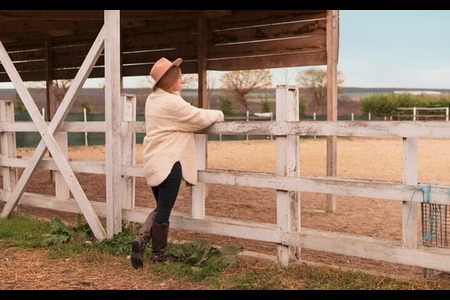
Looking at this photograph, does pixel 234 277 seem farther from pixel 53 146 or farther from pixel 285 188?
pixel 53 146

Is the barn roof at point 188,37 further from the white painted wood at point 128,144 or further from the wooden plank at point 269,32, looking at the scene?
the white painted wood at point 128,144

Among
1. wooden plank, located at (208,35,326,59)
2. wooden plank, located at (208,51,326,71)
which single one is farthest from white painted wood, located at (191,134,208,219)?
wooden plank, located at (208,35,326,59)

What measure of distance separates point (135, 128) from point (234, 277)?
6.70ft

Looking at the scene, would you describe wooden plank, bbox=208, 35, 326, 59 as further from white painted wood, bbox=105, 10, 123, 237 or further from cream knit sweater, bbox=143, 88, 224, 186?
cream knit sweater, bbox=143, 88, 224, 186

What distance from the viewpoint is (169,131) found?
17.0 ft

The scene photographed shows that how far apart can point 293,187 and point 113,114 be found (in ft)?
7.02

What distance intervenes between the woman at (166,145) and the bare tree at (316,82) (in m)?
62.0

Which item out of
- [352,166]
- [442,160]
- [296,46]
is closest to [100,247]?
[296,46]

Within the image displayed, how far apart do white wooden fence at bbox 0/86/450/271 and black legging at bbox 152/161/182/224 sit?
395mm

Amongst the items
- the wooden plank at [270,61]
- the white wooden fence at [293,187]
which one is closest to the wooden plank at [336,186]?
the white wooden fence at [293,187]

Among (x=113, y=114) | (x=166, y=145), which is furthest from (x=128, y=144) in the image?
(x=166, y=145)

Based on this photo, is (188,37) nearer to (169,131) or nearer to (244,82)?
(169,131)

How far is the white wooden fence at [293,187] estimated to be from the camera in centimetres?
441
